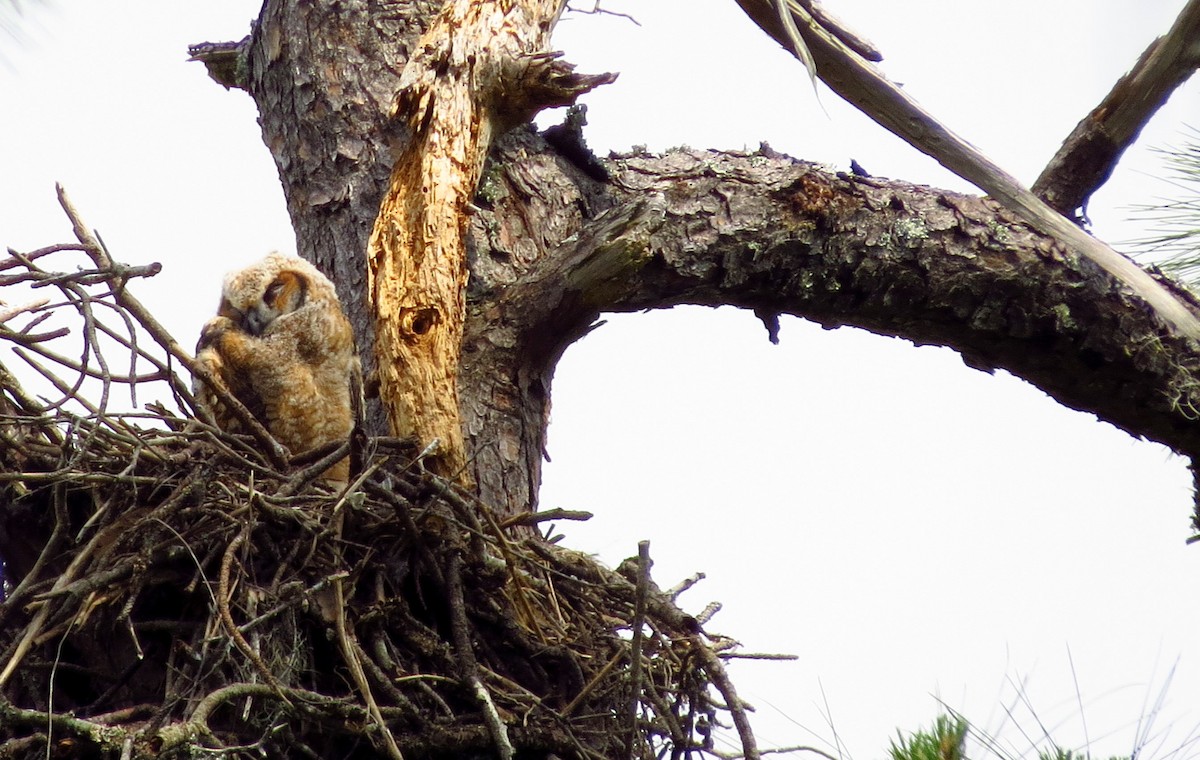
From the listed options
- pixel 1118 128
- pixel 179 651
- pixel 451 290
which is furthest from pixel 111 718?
pixel 1118 128

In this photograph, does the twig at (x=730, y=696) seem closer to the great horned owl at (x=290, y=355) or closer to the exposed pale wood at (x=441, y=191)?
the exposed pale wood at (x=441, y=191)

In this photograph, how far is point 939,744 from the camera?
242cm

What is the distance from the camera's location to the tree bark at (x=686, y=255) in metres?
2.56

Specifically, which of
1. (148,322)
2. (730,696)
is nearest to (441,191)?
(148,322)

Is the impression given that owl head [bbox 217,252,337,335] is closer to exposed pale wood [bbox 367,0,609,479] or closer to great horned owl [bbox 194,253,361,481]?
great horned owl [bbox 194,253,361,481]

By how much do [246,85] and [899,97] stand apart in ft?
5.57

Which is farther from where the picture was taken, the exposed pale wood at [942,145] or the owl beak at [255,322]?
the owl beak at [255,322]

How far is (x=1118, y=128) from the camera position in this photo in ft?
9.24

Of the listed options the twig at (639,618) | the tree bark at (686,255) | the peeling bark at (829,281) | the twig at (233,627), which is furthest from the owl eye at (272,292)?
the twig at (639,618)

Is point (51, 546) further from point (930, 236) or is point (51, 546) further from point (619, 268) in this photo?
point (930, 236)

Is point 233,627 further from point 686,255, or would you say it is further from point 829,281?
point 829,281

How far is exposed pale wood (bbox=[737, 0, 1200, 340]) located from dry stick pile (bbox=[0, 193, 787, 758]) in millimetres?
1112

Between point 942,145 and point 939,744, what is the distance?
123cm

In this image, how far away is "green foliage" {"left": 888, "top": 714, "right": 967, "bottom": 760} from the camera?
94.8 inches
